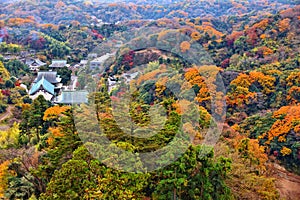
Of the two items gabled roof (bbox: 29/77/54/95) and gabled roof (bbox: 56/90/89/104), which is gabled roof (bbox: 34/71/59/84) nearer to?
gabled roof (bbox: 29/77/54/95)

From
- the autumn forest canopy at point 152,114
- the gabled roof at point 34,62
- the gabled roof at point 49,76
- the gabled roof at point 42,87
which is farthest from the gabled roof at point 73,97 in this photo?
the gabled roof at point 34,62

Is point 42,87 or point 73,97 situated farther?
point 42,87

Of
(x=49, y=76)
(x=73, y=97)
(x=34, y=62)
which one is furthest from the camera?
(x=34, y=62)

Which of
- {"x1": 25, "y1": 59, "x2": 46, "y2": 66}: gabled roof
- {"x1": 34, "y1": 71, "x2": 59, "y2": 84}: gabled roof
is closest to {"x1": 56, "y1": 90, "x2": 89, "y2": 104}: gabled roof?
{"x1": 34, "y1": 71, "x2": 59, "y2": 84}: gabled roof

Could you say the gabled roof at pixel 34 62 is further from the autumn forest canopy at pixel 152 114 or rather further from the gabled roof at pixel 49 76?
the gabled roof at pixel 49 76

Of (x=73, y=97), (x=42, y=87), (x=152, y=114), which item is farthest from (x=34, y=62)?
(x=152, y=114)

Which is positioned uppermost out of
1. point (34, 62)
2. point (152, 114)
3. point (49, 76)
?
point (152, 114)

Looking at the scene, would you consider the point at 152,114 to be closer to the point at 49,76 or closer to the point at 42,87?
the point at 42,87

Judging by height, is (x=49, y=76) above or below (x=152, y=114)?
below
